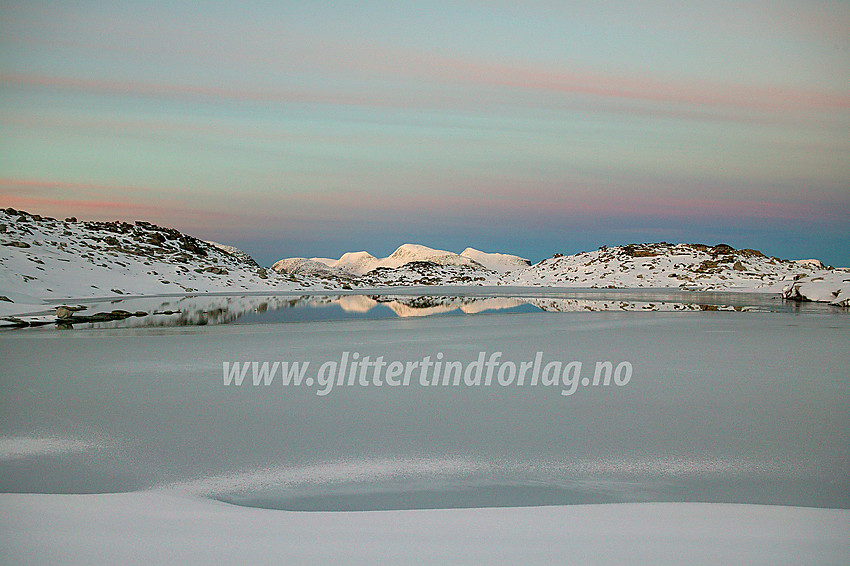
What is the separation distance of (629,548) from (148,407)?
2966mm

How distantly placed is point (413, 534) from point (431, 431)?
4.08ft

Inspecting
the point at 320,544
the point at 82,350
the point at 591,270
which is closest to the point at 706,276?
the point at 591,270

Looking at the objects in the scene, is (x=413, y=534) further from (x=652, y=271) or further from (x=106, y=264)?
(x=652, y=271)

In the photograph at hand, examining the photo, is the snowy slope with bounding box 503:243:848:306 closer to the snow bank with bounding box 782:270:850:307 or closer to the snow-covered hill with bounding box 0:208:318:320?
the snow bank with bounding box 782:270:850:307

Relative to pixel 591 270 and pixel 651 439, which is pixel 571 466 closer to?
pixel 651 439

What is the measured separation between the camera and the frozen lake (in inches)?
93.7

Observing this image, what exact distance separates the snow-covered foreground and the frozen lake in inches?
5.4

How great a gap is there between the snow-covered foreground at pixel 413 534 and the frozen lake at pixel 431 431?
14 centimetres

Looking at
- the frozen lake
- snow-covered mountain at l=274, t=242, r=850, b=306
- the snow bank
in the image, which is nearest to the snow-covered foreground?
the frozen lake

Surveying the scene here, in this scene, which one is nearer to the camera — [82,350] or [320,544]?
[320,544]

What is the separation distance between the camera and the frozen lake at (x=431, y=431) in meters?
2.38

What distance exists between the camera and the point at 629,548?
1.84 metres

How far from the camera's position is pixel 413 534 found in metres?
1.92

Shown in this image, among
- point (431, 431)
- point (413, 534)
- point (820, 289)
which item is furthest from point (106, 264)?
point (820, 289)
